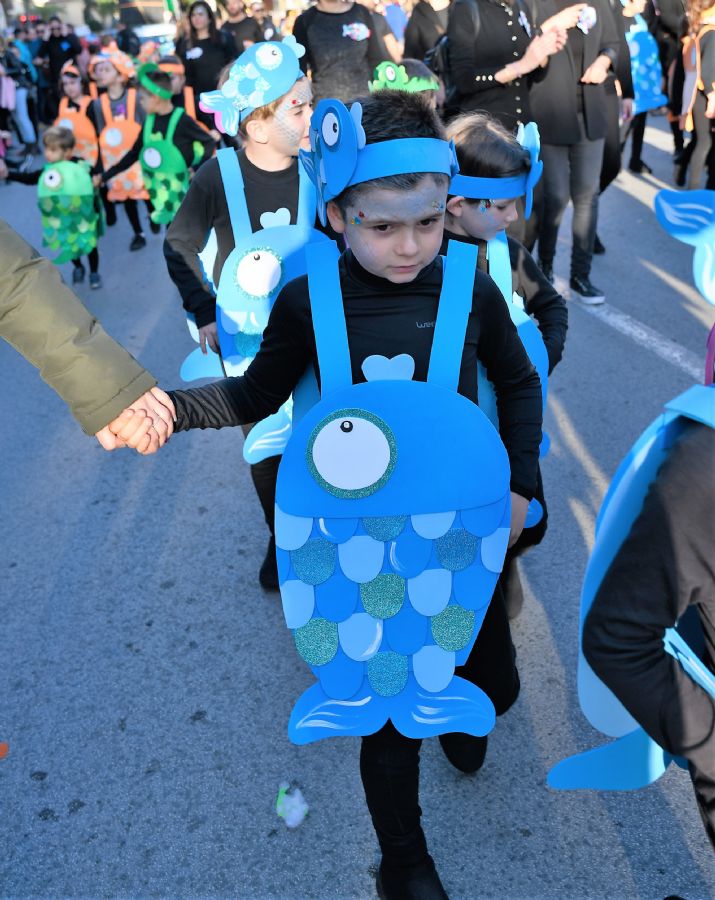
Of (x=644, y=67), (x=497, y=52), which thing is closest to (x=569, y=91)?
(x=497, y=52)

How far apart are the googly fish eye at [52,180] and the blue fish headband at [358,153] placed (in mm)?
5300

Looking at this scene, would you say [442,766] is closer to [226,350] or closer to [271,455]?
[271,455]

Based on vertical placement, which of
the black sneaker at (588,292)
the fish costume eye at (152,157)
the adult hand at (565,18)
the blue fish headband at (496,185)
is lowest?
the black sneaker at (588,292)

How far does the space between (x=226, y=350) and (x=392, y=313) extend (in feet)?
3.86

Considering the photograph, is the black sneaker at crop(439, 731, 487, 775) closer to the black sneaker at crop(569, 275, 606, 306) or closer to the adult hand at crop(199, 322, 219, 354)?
the adult hand at crop(199, 322, 219, 354)

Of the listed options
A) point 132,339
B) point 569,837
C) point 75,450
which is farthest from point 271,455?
point 132,339

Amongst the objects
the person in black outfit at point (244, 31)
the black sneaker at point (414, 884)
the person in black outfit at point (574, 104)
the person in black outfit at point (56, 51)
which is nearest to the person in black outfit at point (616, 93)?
the person in black outfit at point (574, 104)

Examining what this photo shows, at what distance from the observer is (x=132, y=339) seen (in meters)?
5.69

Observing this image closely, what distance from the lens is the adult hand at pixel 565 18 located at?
448 cm

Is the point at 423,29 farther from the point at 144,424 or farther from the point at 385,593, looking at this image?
the point at 385,593

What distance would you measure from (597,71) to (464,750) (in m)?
3.86

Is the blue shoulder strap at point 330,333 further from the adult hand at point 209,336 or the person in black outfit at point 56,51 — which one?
the person in black outfit at point 56,51

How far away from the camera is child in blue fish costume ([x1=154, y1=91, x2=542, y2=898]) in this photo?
1624mm

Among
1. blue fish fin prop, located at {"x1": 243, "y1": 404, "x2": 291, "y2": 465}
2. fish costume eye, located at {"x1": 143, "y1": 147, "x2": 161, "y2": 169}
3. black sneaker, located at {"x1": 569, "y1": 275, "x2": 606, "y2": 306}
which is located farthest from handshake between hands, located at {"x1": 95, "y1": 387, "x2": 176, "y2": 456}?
fish costume eye, located at {"x1": 143, "y1": 147, "x2": 161, "y2": 169}
